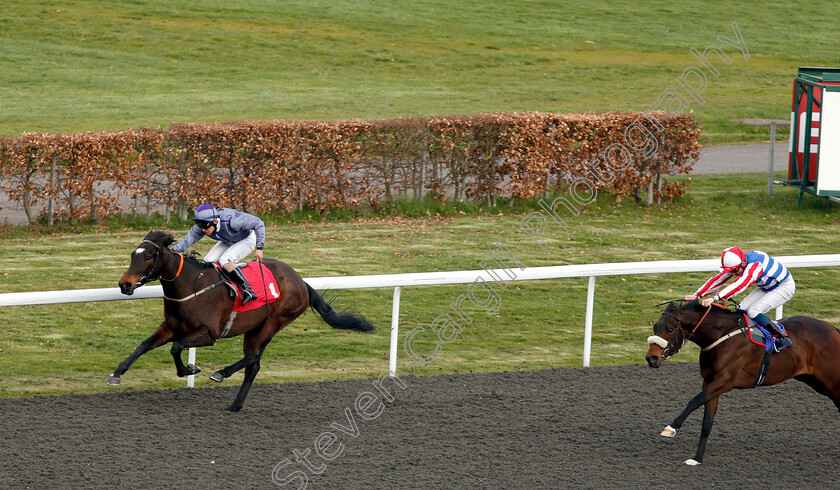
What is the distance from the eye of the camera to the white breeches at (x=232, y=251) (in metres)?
6.22

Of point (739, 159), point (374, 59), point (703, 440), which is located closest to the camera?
point (703, 440)

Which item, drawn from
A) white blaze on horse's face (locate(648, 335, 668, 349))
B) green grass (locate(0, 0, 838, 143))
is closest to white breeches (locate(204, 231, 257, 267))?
white blaze on horse's face (locate(648, 335, 668, 349))

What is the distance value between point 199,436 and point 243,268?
118 cm

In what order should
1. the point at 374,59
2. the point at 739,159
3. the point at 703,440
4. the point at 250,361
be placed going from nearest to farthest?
the point at 703,440 < the point at 250,361 < the point at 739,159 < the point at 374,59

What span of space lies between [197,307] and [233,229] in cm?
76

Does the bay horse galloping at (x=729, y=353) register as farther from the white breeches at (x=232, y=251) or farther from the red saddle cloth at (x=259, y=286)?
the white breeches at (x=232, y=251)

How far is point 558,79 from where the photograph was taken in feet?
72.0

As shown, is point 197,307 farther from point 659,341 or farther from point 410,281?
point 659,341

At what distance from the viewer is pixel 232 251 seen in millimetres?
6277

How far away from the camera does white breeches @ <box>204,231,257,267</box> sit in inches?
245

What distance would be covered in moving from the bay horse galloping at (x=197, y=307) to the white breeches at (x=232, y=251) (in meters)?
0.20

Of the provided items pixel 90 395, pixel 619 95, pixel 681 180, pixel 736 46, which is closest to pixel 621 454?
pixel 90 395

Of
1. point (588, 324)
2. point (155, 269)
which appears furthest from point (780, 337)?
point (155, 269)

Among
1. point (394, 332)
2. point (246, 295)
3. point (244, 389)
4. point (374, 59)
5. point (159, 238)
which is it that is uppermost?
point (374, 59)
